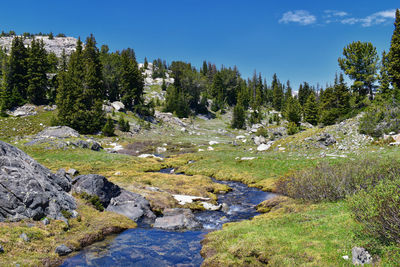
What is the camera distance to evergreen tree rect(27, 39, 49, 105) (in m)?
89.5

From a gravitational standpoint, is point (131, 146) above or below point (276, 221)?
above

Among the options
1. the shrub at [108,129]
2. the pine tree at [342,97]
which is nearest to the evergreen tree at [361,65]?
the pine tree at [342,97]

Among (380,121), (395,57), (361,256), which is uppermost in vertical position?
(395,57)

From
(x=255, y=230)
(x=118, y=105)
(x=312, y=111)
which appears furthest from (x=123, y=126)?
(x=312, y=111)

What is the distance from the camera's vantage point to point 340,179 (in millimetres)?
19703

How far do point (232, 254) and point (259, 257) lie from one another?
1.39 metres

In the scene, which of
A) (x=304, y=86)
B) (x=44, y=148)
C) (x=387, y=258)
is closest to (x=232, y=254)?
(x=387, y=258)

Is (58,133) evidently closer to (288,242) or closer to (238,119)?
(288,242)

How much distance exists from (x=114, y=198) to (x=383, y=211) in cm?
1950

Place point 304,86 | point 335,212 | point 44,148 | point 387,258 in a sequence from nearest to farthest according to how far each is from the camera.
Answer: point 387,258
point 335,212
point 44,148
point 304,86

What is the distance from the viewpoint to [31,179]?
17.2 m

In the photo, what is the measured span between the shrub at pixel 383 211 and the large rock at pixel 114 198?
15485 mm

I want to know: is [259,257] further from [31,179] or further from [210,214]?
[31,179]

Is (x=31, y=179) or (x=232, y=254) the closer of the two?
(x=232, y=254)
